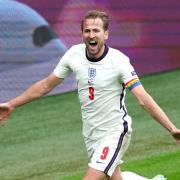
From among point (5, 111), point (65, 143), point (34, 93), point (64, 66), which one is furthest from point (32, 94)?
point (65, 143)

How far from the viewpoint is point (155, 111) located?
6980mm

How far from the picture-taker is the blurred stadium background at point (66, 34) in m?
14.6

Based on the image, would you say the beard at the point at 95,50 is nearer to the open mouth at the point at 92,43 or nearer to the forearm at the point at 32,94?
the open mouth at the point at 92,43

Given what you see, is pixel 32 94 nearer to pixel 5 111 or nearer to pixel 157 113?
pixel 5 111

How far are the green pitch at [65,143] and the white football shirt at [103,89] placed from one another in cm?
215

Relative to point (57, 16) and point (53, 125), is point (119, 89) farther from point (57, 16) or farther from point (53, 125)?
point (57, 16)

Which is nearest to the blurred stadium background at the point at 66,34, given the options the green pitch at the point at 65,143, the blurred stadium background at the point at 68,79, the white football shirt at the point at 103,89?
the blurred stadium background at the point at 68,79

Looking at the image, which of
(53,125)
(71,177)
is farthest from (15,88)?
(71,177)

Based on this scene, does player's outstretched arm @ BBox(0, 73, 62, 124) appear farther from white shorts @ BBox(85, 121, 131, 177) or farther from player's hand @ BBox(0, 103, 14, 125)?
white shorts @ BBox(85, 121, 131, 177)

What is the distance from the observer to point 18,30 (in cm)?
1463

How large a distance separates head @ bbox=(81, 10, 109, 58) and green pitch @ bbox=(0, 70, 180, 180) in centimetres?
256

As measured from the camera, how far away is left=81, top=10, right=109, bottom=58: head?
7156 millimetres

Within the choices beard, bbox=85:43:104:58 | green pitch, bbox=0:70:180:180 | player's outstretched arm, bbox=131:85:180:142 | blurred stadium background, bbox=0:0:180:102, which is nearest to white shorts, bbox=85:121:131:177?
player's outstretched arm, bbox=131:85:180:142

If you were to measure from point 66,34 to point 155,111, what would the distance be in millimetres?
8382
